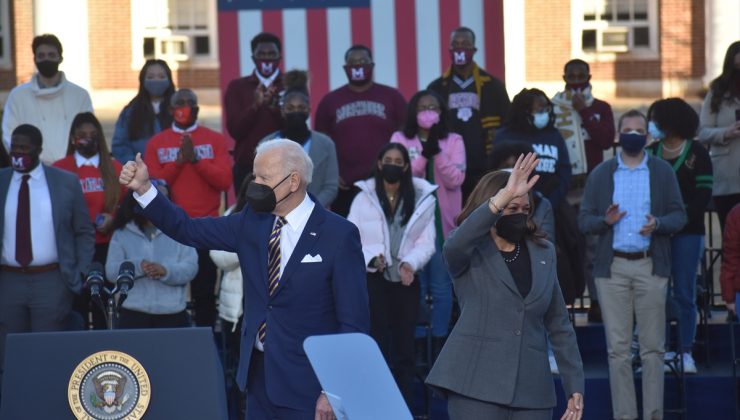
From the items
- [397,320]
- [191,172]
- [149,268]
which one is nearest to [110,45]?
[191,172]

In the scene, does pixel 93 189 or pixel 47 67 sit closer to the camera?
pixel 93 189

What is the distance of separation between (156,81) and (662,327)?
14.6ft

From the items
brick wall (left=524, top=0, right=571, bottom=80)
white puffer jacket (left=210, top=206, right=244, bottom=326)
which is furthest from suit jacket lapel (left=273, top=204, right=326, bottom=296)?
brick wall (left=524, top=0, right=571, bottom=80)

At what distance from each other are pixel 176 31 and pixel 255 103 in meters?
22.3

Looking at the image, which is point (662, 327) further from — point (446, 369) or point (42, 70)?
point (42, 70)

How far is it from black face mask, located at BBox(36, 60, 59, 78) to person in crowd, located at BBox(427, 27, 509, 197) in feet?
10.1

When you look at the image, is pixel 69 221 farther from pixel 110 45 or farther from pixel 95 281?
pixel 110 45

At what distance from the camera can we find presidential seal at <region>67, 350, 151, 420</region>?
20.8 ft

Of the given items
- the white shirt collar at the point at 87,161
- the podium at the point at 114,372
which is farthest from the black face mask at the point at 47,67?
the podium at the point at 114,372

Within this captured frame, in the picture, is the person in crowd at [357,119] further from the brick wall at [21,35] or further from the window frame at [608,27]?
the brick wall at [21,35]

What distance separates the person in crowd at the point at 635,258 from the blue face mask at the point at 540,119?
85 cm

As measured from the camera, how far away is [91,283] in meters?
7.32

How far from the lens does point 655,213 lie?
34.0 ft

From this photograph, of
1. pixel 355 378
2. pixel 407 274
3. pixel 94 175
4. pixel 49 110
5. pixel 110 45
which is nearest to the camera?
pixel 355 378
